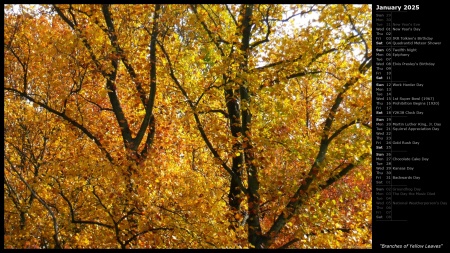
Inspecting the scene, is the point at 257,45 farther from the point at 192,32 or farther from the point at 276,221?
the point at 276,221

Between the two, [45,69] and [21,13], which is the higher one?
[21,13]

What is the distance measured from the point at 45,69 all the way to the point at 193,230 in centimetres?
847

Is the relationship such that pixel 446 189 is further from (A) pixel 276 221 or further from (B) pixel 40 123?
(B) pixel 40 123

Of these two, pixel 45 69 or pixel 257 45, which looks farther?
pixel 45 69

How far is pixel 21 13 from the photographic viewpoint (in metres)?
12.8

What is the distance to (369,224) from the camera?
38.2 ft

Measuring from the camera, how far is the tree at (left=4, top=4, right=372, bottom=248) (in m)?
10.7

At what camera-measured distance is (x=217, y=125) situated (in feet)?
44.4

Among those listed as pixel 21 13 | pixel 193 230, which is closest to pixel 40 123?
pixel 21 13

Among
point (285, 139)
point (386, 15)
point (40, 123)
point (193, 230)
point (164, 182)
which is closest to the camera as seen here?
point (386, 15)

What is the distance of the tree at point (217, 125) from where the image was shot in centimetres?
1073

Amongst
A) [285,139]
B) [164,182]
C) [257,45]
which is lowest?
[164,182]

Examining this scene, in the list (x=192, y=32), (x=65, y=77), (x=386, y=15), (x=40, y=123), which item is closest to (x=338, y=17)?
(x=386, y=15)

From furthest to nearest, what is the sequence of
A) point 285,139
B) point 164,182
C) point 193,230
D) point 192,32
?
point 164,182 → point 192,32 → point 285,139 → point 193,230
